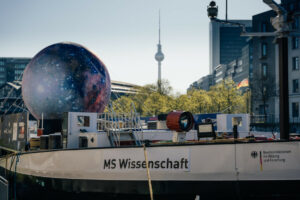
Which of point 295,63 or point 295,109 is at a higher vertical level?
point 295,63

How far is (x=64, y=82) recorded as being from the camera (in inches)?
598

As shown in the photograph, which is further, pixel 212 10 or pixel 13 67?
pixel 13 67

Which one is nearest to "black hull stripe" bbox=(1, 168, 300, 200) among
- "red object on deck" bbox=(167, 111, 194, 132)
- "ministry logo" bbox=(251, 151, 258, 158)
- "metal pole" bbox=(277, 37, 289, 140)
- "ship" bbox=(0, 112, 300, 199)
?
"ship" bbox=(0, 112, 300, 199)

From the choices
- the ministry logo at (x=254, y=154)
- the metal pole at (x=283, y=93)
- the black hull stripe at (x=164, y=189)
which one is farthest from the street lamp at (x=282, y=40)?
the black hull stripe at (x=164, y=189)

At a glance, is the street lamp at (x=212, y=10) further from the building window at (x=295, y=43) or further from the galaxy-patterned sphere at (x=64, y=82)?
the building window at (x=295, y=43)

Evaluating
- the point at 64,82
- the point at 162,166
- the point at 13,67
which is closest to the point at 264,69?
the point at 64,82

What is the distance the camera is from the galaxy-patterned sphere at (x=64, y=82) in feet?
50.0

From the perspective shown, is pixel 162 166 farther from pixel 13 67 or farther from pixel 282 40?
pixel 13 67

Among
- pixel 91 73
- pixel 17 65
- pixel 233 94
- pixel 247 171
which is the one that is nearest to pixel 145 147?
pixel 247 171

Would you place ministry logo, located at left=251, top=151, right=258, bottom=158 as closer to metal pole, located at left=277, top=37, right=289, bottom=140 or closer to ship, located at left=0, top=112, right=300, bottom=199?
ship, located at left=0, top=112, right=300, bottom=199

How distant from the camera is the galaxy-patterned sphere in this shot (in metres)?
15.2

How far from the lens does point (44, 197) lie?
13.6m

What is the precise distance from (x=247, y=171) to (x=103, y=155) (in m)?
4.49

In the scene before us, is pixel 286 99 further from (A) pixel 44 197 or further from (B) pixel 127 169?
(A) pixel 44 197
